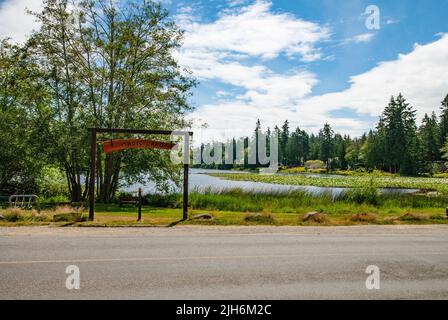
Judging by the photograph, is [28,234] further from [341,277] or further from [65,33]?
[65,33]

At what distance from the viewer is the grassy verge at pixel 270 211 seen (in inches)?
619

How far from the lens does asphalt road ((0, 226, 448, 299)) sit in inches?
252

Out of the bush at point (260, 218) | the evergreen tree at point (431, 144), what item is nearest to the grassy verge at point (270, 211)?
the bush at point (260, 218)

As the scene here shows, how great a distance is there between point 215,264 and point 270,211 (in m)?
14.0

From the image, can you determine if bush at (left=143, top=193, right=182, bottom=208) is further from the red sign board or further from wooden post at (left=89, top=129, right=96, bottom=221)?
wooden post at (left=89, top=129, right=96, bottom=221)

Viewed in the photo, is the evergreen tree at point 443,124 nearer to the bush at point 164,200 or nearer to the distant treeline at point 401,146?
the distant treeline at point 401,146

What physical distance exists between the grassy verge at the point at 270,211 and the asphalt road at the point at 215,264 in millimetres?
2465

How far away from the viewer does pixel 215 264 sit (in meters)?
8.35

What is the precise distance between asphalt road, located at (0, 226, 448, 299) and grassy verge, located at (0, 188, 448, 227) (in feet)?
8.09

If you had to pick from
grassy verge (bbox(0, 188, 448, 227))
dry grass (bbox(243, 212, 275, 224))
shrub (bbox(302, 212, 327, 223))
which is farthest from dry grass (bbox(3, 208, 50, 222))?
shrub (bbox(302, 212, 327, 223))

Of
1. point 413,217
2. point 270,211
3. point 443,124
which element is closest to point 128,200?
point 270,211

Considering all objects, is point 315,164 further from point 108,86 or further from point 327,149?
point 108,86

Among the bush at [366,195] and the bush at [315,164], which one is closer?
the bush at [366,195]
